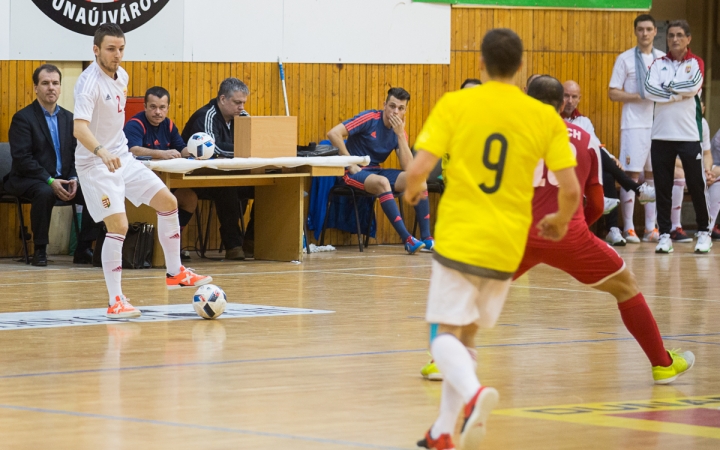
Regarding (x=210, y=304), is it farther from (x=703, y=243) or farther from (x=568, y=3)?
(x=568, y=3)

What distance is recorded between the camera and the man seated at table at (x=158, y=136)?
1138 centimetres

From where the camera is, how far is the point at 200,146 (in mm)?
11203

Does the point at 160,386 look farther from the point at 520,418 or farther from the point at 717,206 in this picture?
the point at 717,206

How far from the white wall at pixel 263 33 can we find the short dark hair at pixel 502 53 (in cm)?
867

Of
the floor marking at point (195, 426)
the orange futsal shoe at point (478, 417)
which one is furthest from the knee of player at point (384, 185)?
the orange futsal shoe at point (478, 417)

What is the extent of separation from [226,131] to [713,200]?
628cm

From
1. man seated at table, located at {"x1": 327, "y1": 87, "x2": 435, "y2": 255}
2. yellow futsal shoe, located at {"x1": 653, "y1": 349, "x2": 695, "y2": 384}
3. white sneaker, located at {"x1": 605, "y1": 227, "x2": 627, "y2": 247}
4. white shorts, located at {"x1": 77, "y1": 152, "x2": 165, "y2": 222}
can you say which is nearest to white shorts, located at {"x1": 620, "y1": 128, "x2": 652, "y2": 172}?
white sneaker, located at {"x1": 605, "y1": 227, "x2": 627, "y2": 247}

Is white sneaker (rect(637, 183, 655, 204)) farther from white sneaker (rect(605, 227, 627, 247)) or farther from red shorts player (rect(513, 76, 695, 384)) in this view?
red shorts player (rect(513, 76, 695, 384))

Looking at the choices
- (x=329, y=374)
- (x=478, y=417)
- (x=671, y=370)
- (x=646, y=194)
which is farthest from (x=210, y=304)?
(x=646, y=194)

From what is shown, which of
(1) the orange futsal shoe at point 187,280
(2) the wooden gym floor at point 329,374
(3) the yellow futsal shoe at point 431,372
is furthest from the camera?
(1) the orange futsal shoe at point 187,280

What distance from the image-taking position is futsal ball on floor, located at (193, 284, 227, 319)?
7.71m

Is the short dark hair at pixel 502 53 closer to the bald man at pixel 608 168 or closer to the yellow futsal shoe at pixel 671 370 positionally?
the yellow futsal shoe at pixel 671 370

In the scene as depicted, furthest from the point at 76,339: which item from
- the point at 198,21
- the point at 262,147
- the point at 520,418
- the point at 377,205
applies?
the point at 377,205

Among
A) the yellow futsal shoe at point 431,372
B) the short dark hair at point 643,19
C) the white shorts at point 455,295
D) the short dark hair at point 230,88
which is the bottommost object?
the yellow futsal shoe at point 431,372
